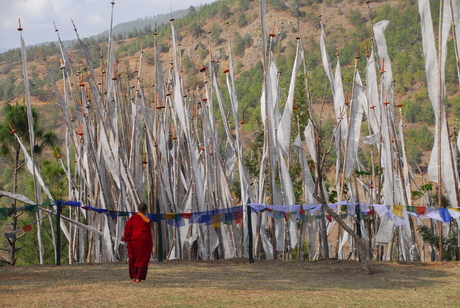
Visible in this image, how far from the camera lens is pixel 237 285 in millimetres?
5715

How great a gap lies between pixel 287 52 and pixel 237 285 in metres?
35.0

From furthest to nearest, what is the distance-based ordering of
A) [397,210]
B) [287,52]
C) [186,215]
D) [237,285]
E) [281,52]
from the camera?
[281,52]
[287,52]
[186,215]
[397,210]
[237,285]

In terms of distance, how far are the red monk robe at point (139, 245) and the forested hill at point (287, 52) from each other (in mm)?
20221

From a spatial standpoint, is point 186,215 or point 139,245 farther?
point 186,215

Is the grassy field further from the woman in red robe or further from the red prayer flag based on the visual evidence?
the red prayer flag

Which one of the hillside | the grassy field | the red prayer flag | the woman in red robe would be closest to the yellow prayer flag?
the grassy field

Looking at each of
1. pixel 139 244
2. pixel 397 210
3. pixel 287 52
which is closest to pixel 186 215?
pixel 139 244

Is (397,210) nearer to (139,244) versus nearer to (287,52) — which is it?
(139,244)

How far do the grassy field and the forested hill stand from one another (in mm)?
18798

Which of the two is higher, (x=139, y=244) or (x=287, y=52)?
(x=287, y=52)

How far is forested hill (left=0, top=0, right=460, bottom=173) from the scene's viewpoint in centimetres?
2959

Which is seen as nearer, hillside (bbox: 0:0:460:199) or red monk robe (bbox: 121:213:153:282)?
red monk robe (bbox: 121:213:153:282)

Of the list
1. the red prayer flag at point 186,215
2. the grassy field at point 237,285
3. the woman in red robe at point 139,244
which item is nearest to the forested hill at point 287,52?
the red prayer flag at point 186,215

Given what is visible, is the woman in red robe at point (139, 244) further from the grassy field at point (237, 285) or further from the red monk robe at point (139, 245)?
the grassy field at point (237, 285)
